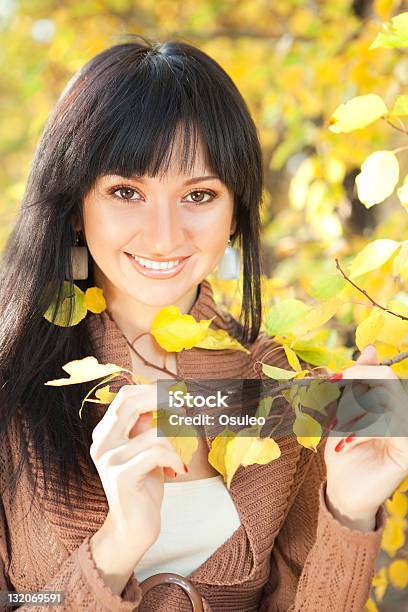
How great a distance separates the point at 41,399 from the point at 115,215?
0.98 ft

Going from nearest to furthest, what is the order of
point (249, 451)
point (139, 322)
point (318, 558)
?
1. point (249, 451)
2. point (318, 558)
3. point (139, 322)

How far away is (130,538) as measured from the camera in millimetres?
1016

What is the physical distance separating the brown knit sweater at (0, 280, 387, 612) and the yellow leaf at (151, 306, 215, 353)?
252mm

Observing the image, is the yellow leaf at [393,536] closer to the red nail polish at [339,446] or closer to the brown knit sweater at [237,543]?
the brown knit sweater at [237,543]

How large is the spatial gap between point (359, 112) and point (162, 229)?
0.32m

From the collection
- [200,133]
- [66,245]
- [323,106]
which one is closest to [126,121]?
[200,133]

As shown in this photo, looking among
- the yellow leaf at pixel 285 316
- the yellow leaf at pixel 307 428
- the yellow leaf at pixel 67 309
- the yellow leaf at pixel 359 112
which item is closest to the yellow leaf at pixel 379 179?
the yellow leaf at pixel 359 112

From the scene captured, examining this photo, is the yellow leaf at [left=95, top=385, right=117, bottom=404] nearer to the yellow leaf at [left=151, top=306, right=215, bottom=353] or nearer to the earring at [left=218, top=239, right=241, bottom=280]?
the yellow leaf at [left=151, top=306, right=215, bottom=353]

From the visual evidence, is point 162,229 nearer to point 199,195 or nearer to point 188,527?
point 199,195

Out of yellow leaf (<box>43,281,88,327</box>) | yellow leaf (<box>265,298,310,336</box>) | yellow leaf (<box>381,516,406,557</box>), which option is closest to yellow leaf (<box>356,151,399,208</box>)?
yellow leaf (<box>265,298,310,336</box>)

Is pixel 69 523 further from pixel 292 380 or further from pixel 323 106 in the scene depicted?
pixel 323 106

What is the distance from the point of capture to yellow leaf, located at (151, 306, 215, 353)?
1023mm

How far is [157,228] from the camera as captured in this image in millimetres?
1192

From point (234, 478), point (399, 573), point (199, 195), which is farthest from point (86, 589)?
point (399, 573)
